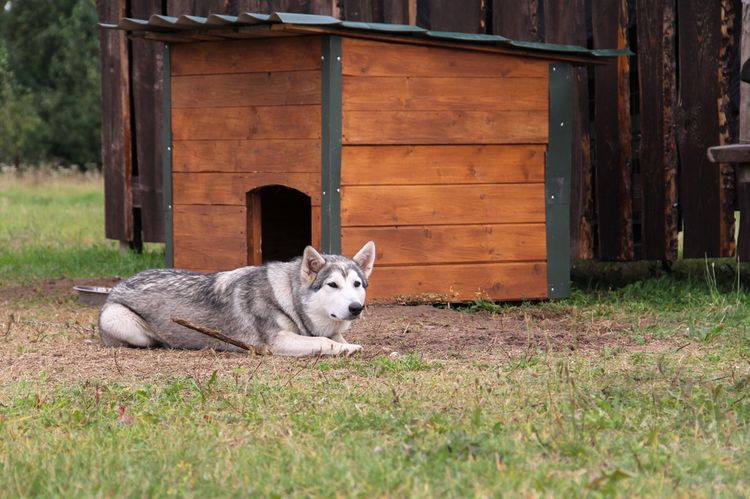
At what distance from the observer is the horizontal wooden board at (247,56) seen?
8383 millimetres

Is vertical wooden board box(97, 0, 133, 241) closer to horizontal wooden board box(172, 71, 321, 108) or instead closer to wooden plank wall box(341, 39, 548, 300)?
horizontal wooden board box(172, 71, 321, 108)

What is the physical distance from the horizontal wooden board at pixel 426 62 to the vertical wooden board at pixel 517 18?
148 centimetres

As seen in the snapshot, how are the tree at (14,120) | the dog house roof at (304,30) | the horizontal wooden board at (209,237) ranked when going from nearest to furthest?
the dog house roof at (304,30)
the horizontal wooden board at (209,237)
the tree at (14,120)

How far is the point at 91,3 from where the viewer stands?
3703 centimetres

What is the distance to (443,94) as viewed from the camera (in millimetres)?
8656

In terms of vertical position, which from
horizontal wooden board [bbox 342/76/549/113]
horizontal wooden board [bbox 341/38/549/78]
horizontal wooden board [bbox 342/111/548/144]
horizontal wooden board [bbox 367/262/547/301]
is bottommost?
horizontal wooden board [bbox 367/262/547/301]

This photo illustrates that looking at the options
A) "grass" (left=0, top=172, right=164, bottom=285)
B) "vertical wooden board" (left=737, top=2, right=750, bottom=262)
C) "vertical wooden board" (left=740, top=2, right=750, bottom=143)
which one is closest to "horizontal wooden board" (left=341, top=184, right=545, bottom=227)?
"vertical wooden board" (left=737, top=2, right=750, bottom=262)

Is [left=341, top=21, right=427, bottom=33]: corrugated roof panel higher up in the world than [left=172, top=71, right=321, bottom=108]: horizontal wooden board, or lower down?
higher up

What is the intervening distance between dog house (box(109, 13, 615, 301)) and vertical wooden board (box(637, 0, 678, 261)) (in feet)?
3.48

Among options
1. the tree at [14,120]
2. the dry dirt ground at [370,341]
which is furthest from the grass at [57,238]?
the tree at [14,120]

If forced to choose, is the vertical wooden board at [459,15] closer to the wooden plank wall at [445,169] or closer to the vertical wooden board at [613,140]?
the vertical wooden board at [613,140]

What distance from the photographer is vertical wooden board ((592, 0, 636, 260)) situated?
10023mm

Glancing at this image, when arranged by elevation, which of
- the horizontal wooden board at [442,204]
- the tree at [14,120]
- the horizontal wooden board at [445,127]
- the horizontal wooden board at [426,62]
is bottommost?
the horizontal wooden board at [442,204]

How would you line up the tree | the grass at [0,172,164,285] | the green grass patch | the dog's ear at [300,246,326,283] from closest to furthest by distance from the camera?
1. the green grass patch
2. the dog's ear at [300,246,326,283]
3. the grass at [0,172,164,285]
4. the tree
